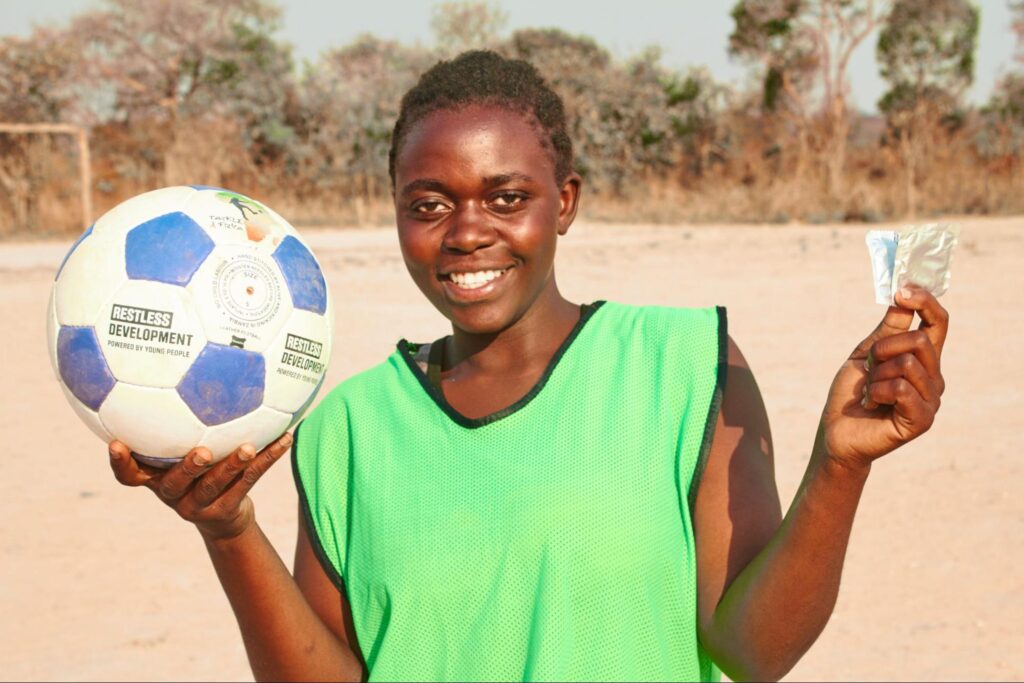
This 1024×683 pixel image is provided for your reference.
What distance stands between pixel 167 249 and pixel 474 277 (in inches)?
19.3

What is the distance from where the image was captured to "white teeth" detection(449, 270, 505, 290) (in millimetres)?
1975

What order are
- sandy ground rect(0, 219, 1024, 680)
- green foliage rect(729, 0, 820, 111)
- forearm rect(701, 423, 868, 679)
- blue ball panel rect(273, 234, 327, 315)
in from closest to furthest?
forearm rect(701, 423, 868, 679)
blue ball panel rect(273, 234, 327, 315)
sandy ground rect(0, 219, 1024, 680)
green foliage rect(729, 0, 820, 111)

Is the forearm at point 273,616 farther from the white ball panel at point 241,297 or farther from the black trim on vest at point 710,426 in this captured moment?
the black trim on vest at point 710,426

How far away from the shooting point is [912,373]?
1.46 meters

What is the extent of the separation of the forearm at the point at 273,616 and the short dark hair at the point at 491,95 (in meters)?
0.70

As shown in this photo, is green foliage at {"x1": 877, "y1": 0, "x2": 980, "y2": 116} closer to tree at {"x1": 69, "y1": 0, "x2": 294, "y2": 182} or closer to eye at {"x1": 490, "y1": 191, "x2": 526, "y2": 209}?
tree at {"x1": 69, "y1": 0, "x2": 294, "y2": 182}

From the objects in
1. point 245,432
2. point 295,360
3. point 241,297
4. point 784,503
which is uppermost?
point 241,297

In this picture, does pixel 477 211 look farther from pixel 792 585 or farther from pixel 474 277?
pixel 792 585

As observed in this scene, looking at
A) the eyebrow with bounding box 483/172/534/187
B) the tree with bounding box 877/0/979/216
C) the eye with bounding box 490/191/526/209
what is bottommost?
the eye with bounding box 490/191/526/209

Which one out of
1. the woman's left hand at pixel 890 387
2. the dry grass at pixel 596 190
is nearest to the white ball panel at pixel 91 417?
the woman's left hand at pixel 890 387

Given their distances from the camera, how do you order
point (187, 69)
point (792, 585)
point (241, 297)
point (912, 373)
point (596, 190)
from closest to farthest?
point (912, 373)
point (792, 585)
point (241, 297)
point (596, 190)
point (187, 69)

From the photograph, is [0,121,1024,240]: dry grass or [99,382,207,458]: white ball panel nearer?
[99,382,207,458]: white ball panel

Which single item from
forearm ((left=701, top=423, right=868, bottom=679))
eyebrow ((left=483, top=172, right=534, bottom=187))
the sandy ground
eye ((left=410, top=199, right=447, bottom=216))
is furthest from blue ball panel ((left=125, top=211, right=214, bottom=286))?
the sandy ground

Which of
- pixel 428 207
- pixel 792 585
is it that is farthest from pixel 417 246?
pixel 792 585
